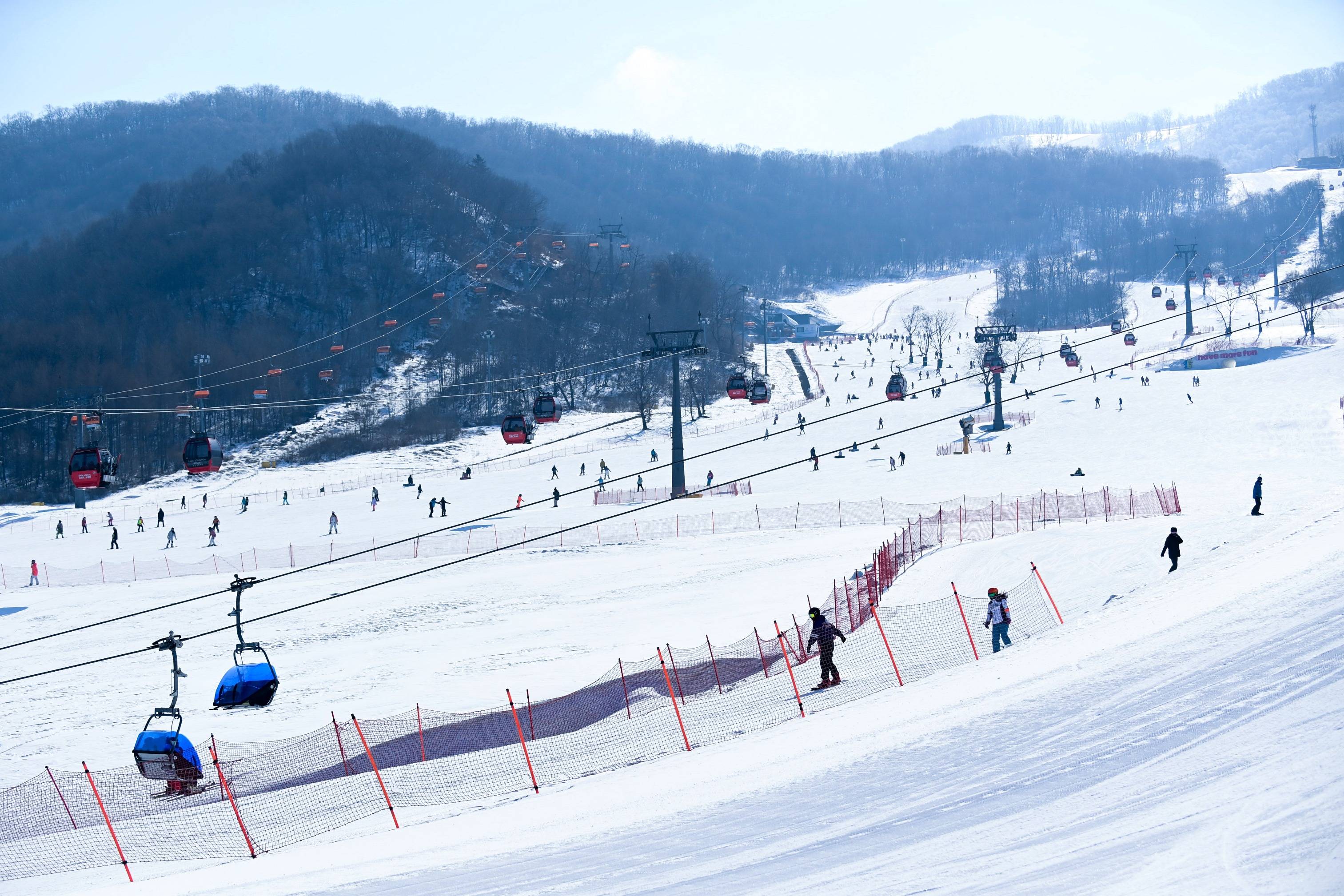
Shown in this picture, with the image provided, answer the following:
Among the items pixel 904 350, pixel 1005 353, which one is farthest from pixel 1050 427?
pixel 904 350

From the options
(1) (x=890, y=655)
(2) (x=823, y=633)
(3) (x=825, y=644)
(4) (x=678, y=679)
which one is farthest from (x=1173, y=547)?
(4) (x=678, y=679)

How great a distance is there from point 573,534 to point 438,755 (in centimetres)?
2366

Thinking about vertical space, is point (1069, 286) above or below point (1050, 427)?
above

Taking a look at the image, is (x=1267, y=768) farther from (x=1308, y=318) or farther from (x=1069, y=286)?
(x=1069, y=286)

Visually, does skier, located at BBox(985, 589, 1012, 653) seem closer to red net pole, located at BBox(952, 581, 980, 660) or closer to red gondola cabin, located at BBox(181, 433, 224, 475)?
red net pole, located at BBox(952, 581, 980, 660)

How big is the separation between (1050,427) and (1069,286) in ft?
424

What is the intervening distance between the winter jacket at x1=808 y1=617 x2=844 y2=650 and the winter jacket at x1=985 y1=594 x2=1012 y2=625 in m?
2.55

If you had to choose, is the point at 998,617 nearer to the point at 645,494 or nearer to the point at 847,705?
the point at 847,705

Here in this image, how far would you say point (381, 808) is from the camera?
40.0ft

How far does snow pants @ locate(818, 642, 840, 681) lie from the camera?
14.6 meters

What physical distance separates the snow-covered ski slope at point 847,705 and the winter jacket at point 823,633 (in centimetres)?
101

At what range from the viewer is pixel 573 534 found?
37625mm

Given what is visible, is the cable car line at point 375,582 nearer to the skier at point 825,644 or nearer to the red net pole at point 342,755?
the red net pole at point 342,755

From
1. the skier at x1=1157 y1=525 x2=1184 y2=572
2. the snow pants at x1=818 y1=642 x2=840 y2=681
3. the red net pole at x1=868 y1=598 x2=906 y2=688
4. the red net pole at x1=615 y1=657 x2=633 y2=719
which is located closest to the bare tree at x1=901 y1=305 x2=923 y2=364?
the skier at x1=1157 y1=525 x2=1184 y2=572
